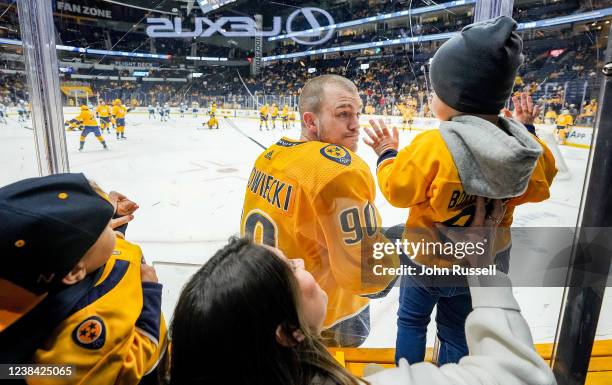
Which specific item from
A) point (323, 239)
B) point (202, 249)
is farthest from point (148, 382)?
point (202, 249)

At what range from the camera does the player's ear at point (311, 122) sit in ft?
3.12

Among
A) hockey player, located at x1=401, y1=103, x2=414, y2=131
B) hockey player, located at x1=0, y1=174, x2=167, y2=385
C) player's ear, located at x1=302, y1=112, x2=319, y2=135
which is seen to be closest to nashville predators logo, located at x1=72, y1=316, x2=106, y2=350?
hockey player, located at x1=0, y1=174, x2=167, y2=385

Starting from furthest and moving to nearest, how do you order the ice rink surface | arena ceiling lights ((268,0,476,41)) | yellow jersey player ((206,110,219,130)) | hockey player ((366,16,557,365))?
1. yellow jersey player ((206,110,219,130))
2. the ice rink surface
3. arena ceiling lights ((268,0,476,41))
4. hockey player ((366,16,557,365))

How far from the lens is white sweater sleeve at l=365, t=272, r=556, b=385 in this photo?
1.43 feet

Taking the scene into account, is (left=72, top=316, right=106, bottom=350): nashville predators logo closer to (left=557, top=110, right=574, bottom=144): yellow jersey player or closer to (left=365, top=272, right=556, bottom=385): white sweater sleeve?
(left=365, top=272, right=556, bottom=385): white sweater sleeve

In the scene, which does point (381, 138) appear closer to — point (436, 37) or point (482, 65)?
point (482, 65)

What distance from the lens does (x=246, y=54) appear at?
1.19 metres

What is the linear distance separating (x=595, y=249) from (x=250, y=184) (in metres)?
0.92

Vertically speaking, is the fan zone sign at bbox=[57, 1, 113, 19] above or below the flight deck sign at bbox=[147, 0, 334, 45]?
above

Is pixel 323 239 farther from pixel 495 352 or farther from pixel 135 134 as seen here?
pixel 135 134

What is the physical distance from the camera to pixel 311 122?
0.96 metres

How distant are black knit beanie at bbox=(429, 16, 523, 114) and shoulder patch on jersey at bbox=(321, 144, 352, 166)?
0.81ft

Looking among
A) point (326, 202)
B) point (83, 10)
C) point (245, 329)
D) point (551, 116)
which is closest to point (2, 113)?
point (83, 10)

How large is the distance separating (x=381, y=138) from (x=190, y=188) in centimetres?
243
